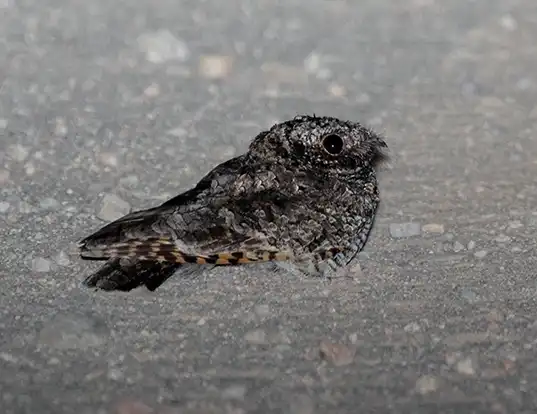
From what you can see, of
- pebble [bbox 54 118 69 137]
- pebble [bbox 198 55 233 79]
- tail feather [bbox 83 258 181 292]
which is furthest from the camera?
pebble [bbox 198 55 233 79]

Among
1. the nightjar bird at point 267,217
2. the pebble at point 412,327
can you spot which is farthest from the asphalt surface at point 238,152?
the nightjar bird at point 267,217

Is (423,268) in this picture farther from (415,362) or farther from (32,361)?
(32,361)

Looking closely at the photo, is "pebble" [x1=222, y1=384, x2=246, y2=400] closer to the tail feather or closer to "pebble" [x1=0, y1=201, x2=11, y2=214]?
the tail feather

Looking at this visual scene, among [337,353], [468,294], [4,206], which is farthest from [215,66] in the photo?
[337,353]

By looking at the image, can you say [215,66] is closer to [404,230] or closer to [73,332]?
[404,230]

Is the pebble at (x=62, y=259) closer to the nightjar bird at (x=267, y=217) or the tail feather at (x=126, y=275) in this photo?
→ the nightjar bird at (x=267, y=217)

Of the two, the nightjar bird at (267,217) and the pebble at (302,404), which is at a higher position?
the nightjar bird at (267,217)

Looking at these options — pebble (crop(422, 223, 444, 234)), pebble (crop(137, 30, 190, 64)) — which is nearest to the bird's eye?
pebble (crop(422, 223, 444, 234))
